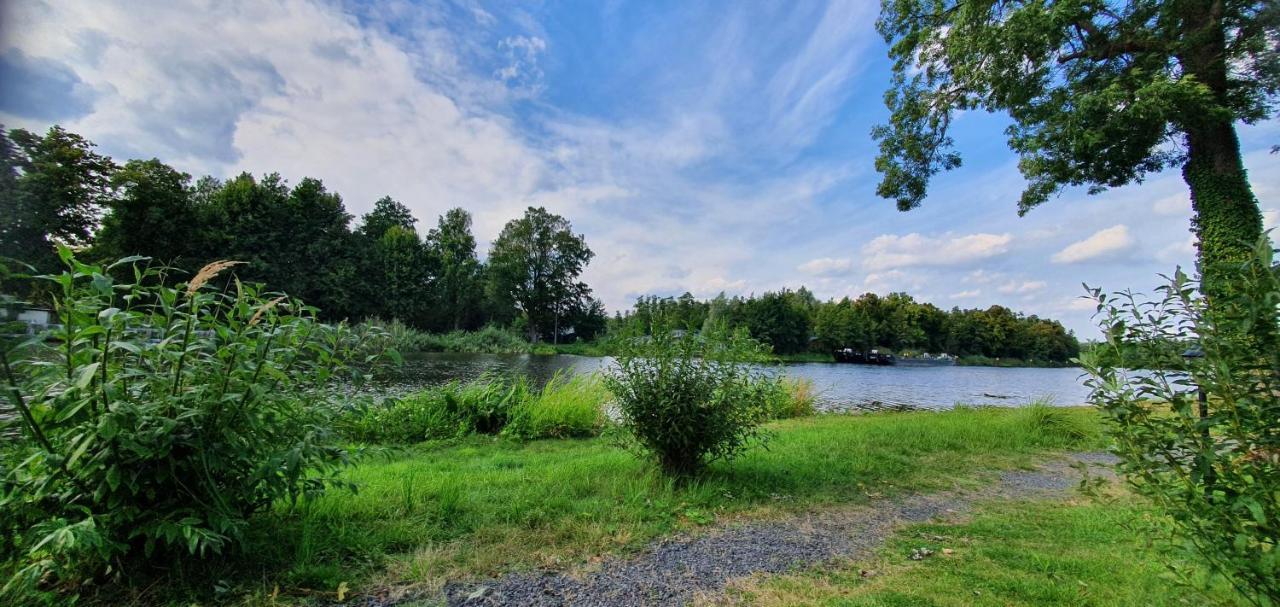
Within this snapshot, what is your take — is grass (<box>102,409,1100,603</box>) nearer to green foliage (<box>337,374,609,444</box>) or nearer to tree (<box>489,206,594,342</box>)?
green foliage (<box>337,374,609,444</box>)

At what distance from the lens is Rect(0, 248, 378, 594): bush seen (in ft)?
6.08

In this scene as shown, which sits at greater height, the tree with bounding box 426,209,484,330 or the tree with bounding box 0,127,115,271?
the tree with bounding box 426,209,484,330

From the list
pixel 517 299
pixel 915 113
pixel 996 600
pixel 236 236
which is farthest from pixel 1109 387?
pixel 517 299

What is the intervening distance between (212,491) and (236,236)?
144ft

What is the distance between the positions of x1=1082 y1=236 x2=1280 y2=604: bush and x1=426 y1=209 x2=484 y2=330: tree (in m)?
52.2

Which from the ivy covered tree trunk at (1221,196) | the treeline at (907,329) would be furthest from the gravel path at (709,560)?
the treeline at (907,329)

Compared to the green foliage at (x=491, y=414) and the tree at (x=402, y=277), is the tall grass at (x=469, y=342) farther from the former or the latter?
the green foliage at (x=491, y=414)

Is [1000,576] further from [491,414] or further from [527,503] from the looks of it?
[491,414]

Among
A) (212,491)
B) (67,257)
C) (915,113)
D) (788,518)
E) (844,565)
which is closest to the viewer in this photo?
(67,257)

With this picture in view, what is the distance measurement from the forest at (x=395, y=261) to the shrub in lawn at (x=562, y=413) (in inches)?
129

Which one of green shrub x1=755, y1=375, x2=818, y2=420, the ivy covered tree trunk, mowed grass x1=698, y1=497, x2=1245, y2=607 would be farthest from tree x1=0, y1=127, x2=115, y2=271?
the ivy covered tree trunk

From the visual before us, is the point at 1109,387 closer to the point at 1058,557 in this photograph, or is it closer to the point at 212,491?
the point at 1058,557

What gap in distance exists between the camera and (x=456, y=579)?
2.50 meters

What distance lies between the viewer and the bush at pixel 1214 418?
1.58 metres
